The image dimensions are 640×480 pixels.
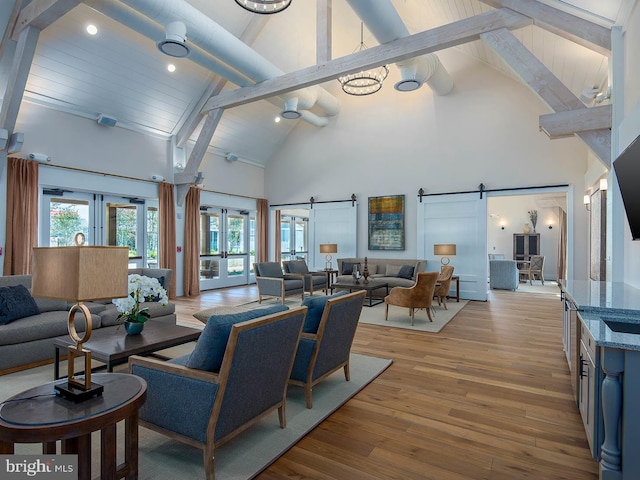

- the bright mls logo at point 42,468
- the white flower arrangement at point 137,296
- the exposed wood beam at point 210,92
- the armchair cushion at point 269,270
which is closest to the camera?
the bright mls logo at point 42,468

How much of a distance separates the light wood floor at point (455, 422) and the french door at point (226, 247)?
19.8 ft

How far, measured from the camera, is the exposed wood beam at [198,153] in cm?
742

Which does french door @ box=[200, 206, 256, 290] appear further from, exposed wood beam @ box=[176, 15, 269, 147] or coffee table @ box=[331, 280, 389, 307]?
coffee table @ box=[331, 280, 389, 307]

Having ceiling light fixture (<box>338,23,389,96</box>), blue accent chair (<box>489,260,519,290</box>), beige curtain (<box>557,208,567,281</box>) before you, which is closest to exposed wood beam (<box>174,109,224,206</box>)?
ceiling light fixture (<box>338,23,389,96</box>)

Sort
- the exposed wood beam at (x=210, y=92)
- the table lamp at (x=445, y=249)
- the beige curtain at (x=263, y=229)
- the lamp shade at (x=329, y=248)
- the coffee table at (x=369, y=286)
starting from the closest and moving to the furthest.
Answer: the coffee table at (x=369, y=286) < the exposed wood beam at (x=210, y=92) < the table lamp at (x=445, y=249) < the lamp shade at (x=329, y=248) < the beige curtain at (x=263, y=229)

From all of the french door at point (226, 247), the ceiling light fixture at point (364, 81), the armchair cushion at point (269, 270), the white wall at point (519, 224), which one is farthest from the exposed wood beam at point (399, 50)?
the white wall at point (519, 224)

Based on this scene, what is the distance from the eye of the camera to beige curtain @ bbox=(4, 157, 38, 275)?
5684 mm

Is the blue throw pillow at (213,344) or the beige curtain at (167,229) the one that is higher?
→ the beige curtain at (167,229)

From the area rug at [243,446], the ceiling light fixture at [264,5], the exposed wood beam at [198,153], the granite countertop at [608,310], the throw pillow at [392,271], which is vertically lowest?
the area rug at [243,446]

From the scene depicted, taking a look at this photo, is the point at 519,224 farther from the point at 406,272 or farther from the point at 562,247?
the point at 406,272

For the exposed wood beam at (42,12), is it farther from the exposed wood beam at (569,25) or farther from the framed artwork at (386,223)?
the framed artwork at (386,223)

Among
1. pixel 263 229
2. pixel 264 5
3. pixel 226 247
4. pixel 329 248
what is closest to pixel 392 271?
pixel 329 248

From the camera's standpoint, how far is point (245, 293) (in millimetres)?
8938

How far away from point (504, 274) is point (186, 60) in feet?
29.4
